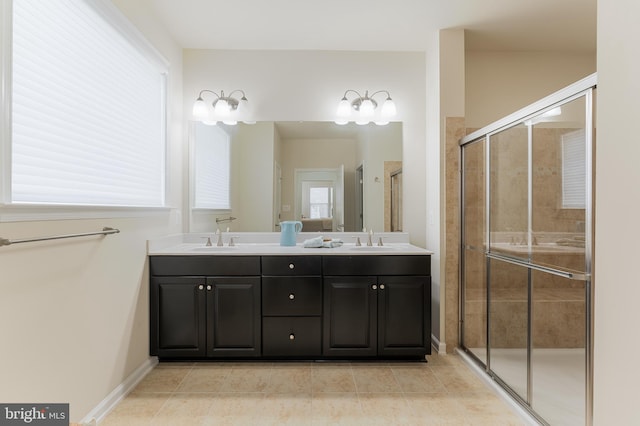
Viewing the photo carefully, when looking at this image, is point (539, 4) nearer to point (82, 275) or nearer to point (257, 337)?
point (257, 337)

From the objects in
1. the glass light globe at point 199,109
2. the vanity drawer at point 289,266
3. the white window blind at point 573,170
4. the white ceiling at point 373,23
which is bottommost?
the vanity drawer at point 289,266

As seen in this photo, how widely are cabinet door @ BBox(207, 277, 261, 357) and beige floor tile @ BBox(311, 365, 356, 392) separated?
0.46 m

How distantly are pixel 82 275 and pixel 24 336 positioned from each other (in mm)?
387

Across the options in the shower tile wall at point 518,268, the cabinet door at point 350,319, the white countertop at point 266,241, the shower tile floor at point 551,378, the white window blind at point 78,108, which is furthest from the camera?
the white countertop at point 266,241

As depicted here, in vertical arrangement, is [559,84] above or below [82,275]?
above

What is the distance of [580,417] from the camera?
1.85 meters

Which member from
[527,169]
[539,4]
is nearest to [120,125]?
[527,169]

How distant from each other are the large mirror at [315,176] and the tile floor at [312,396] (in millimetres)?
1183

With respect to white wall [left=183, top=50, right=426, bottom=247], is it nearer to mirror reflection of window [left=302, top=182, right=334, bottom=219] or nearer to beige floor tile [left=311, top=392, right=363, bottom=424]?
mirror reflection of window [left=302, top=182, right=334, bottom=219]

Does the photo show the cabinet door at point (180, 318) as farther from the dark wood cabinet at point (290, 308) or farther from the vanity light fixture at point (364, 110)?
the vanity light fixture at point (364, 110)

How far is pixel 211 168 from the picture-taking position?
323cm

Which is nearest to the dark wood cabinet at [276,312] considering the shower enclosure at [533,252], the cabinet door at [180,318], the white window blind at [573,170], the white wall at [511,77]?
the cabinet door at [180,318]

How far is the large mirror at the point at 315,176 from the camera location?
3195 mm

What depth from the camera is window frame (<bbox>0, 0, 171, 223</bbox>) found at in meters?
1.31
